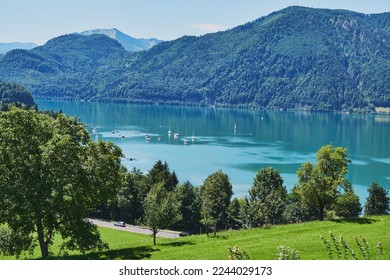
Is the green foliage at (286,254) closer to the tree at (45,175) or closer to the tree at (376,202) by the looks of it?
the tree at (45,175)

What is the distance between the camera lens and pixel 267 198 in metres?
45.8

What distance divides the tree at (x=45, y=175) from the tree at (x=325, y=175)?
587 inches

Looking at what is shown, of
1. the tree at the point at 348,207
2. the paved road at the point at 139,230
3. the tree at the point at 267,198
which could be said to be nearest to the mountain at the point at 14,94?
the paved road at the point at 139,230

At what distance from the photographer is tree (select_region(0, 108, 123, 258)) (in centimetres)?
1834

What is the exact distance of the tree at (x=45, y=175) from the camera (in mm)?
18344

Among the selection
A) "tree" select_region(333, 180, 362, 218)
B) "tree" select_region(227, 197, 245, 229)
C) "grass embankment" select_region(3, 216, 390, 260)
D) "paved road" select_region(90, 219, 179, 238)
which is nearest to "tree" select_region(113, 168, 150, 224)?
"paved road" select_region(90, 219, 179, 238)

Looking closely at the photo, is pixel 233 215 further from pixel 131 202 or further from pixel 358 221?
pixel 358 221

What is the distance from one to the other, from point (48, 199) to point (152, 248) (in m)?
5.85

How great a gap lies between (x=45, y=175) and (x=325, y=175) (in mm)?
18570

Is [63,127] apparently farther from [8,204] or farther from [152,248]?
[152,248]

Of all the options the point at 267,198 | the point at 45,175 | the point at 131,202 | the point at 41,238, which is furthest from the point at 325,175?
the point at 131,202

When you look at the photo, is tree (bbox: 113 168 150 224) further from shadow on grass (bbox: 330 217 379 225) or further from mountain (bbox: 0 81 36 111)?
mountain (bbox: 0 81 36 111)

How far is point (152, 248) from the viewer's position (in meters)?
21.8
